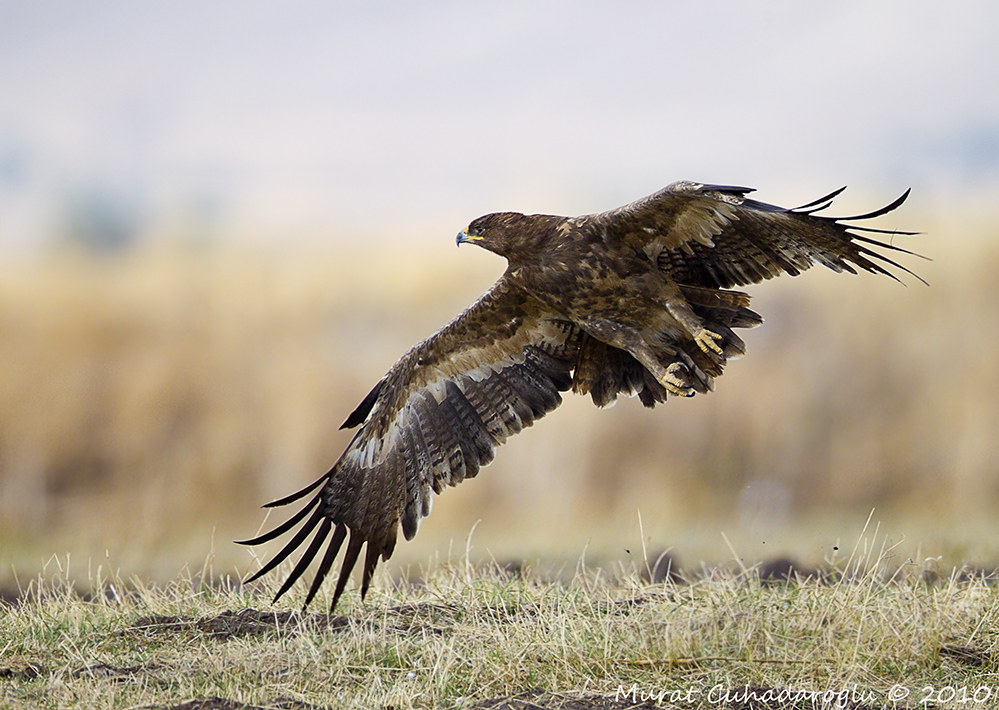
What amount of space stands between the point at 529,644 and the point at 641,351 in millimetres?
1701

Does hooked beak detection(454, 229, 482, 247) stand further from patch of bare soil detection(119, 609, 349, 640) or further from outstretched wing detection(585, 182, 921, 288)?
patch of bare soil detection(119, 609, 349, 640)

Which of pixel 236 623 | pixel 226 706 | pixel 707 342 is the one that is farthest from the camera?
pixel 236 623

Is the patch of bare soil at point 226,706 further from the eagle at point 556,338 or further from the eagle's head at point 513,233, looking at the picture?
the eagle's head at point 513,233

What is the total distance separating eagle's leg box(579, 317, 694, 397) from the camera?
5742 millimetres

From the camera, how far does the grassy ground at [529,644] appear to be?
5.40m

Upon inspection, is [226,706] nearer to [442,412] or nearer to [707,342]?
[442,412]

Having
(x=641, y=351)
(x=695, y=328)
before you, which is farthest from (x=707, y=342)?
(x=641, y=351)

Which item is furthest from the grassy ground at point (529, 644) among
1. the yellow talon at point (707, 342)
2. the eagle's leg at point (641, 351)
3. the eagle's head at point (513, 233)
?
the eagle's head at point (513, 233)

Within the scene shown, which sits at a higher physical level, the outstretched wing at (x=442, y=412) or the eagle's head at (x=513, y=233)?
the eagle's head at (x=513, y=233)

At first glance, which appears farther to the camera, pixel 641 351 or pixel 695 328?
pixel 641 351

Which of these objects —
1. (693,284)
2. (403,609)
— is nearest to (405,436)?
(403,609)

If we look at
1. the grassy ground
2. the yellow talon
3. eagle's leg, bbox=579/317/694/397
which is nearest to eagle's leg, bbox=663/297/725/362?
the yellow talon

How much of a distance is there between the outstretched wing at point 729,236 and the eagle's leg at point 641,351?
1.39ft

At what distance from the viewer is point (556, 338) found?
21.4 feet
